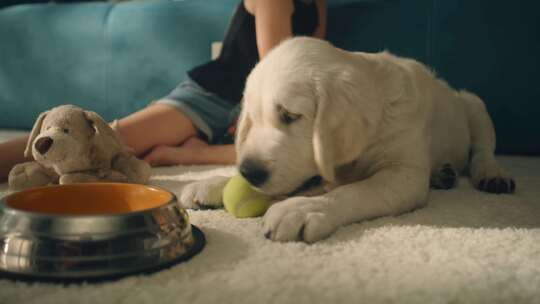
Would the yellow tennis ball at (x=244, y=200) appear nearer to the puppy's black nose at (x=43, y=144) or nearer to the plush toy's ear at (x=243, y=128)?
the plush toy's ear at (x=243, y=128)

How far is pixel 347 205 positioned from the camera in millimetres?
1748

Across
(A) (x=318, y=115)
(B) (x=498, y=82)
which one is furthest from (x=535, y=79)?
(A) (x=318, y=115)

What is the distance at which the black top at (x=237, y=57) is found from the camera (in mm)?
A: 3436

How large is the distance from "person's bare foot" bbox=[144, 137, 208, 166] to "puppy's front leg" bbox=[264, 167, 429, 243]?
5.02 feet

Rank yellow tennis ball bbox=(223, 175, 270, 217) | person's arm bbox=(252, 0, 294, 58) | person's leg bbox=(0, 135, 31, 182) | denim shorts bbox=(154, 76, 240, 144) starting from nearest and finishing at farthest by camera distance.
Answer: yellow tennis ball bbox=(223, 175, 270, 217) → person's leg bbox=(0, 135, 31, 182) → person's arm bbox=(252, 0, 294, 58) → denim shorts bbox=(154, 76, 240, 144)

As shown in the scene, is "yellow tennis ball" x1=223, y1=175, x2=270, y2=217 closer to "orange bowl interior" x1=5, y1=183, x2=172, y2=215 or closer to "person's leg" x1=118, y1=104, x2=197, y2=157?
"orange bowl interior" x1=5, y1=183, x2=172, y2=215

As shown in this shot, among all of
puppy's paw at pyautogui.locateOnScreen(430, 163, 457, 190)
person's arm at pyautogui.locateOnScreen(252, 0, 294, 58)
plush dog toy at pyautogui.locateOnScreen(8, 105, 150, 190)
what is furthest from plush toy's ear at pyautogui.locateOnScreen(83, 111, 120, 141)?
puppy's paw at pyautogui.locateOnScreen(430, 163, 457, 190)

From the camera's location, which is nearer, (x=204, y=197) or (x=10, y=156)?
(x=204, y=197)

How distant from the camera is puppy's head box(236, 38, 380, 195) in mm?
1763

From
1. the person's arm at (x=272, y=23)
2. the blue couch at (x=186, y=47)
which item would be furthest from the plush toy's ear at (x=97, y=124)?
the blue couch at (x=186, y=47)

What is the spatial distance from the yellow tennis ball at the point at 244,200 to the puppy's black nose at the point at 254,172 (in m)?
0.09

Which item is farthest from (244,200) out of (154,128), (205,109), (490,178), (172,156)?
(205,109)

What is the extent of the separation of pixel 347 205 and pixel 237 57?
6.66ft

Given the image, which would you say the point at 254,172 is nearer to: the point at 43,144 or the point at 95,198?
the point at 95,198
